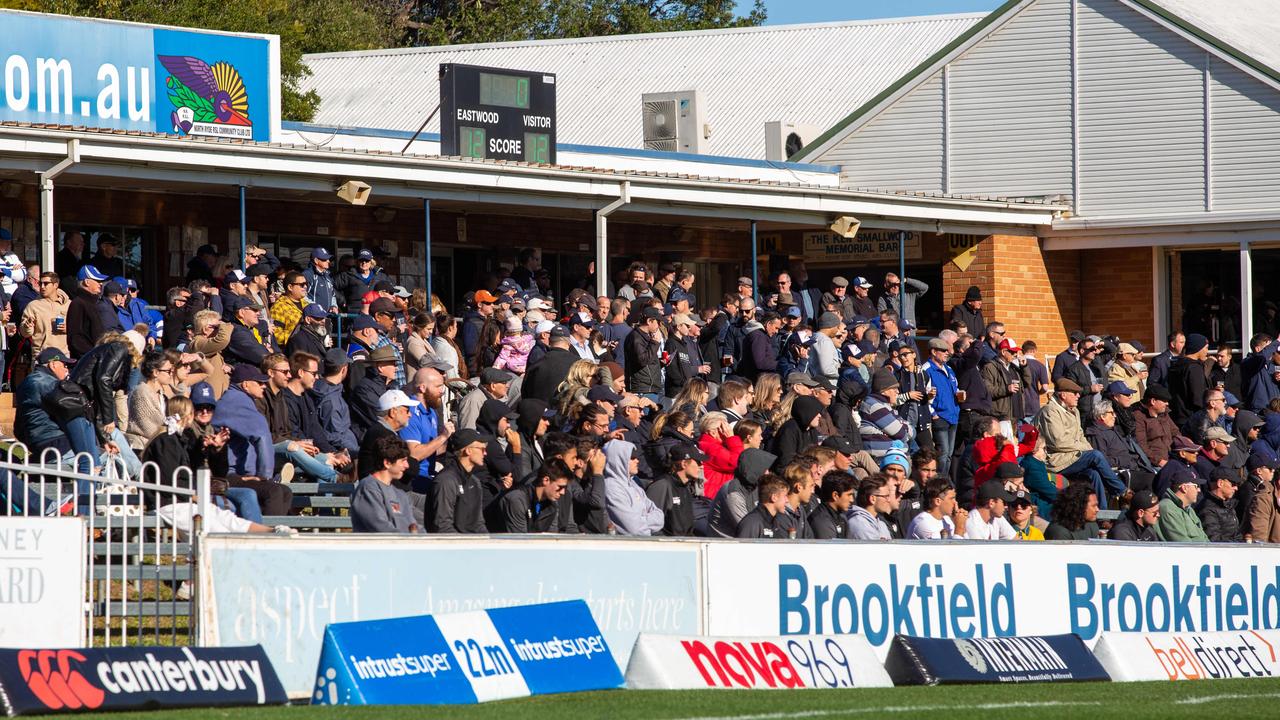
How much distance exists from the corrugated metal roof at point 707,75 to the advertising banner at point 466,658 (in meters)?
19.5

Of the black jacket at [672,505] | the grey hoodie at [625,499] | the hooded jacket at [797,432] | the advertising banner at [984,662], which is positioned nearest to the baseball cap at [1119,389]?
the hooded jacket at [797,432]

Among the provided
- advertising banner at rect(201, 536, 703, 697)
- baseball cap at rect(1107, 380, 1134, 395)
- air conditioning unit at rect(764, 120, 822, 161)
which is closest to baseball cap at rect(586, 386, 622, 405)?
advertising banner at rect(201, 536, 703, 697)

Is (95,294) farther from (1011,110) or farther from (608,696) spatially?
(1011,110)

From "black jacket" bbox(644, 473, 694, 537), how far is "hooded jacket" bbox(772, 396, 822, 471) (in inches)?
65.5

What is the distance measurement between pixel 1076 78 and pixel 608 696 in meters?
17.0

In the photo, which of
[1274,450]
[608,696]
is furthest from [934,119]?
[608,696]

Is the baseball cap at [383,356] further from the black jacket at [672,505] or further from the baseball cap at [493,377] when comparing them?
the black jacket at [672,505]

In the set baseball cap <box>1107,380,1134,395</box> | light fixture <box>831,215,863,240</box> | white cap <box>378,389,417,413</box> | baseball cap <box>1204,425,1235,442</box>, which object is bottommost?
baseball cap <box>1204,425,1235,442</box>

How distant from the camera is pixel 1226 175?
2352 centimetres

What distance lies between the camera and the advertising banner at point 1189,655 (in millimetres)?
11633

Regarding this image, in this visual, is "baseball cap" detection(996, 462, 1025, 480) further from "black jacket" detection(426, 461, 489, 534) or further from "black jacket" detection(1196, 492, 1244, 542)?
"black jacket" detection(426, 461, 489, 534)

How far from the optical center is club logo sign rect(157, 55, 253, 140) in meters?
18.6

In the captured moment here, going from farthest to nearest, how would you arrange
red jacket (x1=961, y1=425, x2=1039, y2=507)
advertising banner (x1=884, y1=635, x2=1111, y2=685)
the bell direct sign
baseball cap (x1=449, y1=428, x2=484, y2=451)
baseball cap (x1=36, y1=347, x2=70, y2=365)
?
the bell direct sign → red jacket (x1=961, y1=425, x2=1039, y2=507) → baseball cap (x1=36, y1=347, x2=70, y2=365) → baseball cap (x1=449, y1=428, x2=484, y2=451) → advertising banner (x1=884, y1=635, x2=1111, y2=685)

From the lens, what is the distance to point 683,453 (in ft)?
40.1
